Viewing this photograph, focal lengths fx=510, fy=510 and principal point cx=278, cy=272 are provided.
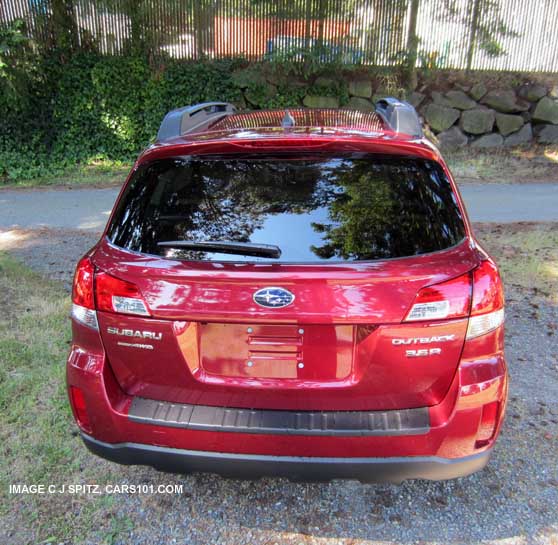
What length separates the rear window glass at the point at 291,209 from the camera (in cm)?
214

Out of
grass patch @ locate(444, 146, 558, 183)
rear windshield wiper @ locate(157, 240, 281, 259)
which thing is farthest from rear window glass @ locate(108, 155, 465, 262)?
grass patch @ locate(444, 146, 558, 183)

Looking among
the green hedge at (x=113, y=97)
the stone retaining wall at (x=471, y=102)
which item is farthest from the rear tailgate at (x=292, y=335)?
the stone retaining wall at (x=471, y=102)

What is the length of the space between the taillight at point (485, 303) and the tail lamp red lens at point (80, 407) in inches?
66.2

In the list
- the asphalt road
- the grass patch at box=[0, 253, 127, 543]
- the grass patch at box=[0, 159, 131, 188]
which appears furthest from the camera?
the grass patch at box=[0, 159, 131, 188]

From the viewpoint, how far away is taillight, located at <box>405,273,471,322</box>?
78.5 inches

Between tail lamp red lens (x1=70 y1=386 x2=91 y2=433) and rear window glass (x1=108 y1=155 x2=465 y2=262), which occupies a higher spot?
rear window glass (x1=108 y1=155 x2=465 y2=262)

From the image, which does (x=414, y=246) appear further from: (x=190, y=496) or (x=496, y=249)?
(x=496, y=249)

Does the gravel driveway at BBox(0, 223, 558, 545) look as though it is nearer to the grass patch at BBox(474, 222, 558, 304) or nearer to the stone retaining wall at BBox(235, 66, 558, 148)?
the grass patch at BBox(474, 222, 558, 304)

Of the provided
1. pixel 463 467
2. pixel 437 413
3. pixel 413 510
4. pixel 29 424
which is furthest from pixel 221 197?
pixel 29 424

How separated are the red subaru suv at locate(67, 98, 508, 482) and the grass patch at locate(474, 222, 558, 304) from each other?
3505 millimetres

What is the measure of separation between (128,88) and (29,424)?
969 cm

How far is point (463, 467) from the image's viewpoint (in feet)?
7.05

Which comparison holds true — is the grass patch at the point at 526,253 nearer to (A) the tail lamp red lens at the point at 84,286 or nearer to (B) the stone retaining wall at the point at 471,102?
(A) the tail lamp red lens at the point at 84,286

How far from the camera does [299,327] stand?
2025mm
